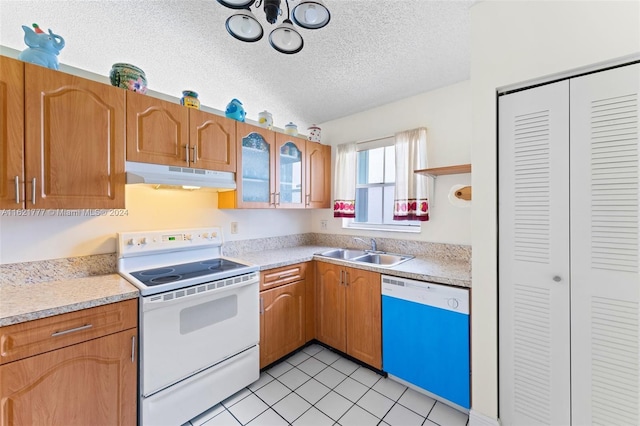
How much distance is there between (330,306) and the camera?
230 cm

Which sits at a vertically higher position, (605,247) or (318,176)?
(318,176)

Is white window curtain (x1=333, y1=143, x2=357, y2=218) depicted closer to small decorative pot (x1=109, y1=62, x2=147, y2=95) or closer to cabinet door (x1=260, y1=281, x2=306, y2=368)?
cabinet door (x1=260, y1=281, x2=306, y2=368)

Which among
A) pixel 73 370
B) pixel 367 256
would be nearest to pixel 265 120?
pixel 367 256

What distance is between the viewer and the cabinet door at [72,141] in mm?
1299

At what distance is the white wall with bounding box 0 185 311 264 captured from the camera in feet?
4.94

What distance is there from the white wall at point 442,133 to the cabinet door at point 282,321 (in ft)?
3.57

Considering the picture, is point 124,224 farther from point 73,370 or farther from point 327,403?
point 327,403

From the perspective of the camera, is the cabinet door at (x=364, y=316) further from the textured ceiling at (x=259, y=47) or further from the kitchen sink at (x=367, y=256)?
the textured ceiling at (x=259, y=47)

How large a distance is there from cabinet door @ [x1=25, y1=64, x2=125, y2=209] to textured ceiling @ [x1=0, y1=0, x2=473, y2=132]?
43cm

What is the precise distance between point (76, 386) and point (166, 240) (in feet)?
3.15

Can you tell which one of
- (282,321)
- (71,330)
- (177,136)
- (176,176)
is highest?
(177,136)

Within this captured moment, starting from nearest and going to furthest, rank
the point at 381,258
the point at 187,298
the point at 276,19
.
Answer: the point at 276,19
the point at 187,298
the point at 381,258

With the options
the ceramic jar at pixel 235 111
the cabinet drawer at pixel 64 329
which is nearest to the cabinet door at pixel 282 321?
the cabinet drawer at pixel 64 329

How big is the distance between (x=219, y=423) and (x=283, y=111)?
268 cm
